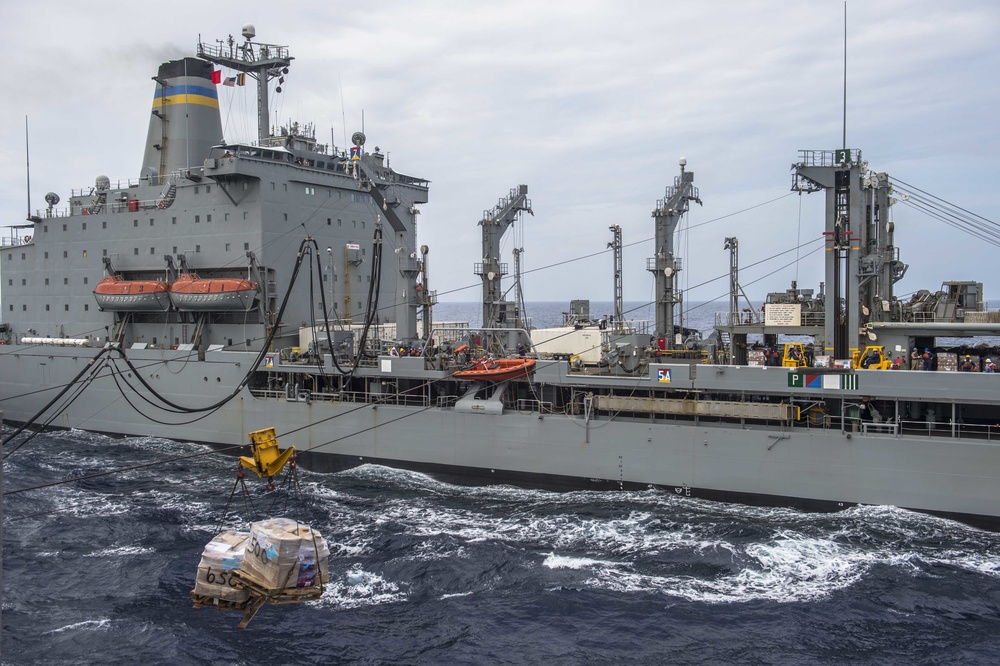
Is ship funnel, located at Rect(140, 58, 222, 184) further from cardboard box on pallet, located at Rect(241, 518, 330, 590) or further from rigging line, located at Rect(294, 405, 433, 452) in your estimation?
cardboard box on pallet, located at Rect(241, 518, 330, 590)

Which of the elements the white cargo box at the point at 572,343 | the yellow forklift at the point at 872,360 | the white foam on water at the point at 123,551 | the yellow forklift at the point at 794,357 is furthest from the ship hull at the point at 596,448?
the white foam on water at the point at 123,551

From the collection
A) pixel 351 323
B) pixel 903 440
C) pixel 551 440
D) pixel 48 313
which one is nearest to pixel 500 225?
pixel 351 323

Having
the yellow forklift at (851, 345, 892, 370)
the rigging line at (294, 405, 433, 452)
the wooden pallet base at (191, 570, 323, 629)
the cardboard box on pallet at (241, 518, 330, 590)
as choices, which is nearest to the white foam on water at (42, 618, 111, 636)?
the wooden pallet base at (191, 570, 323, 629)

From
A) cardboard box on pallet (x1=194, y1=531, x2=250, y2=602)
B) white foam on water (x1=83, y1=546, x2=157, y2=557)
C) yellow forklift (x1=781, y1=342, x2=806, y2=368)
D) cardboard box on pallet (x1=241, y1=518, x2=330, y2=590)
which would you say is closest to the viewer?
cardboard box on pallet (x1=241, y1=518, x2=330, y2=590)

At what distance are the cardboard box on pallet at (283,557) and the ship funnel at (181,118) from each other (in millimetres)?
20739

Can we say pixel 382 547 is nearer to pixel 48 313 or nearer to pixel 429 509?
pixel 429 509

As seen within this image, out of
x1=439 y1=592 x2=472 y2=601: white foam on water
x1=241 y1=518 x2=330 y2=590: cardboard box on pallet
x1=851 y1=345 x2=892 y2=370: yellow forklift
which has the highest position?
x1=851 y1=345 x2=892 y2=370: yellow forklift

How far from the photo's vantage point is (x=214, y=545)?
36.2ft

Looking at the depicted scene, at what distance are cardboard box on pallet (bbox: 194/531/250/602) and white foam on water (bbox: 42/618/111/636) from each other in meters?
3.28

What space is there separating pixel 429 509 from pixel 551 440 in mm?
3665

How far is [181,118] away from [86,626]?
806 inches

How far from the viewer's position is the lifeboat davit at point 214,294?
79.4ft

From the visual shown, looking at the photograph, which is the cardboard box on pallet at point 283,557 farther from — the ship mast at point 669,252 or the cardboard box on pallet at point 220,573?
the ship mast at point 669,252

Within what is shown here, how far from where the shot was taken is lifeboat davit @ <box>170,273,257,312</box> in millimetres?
24188
